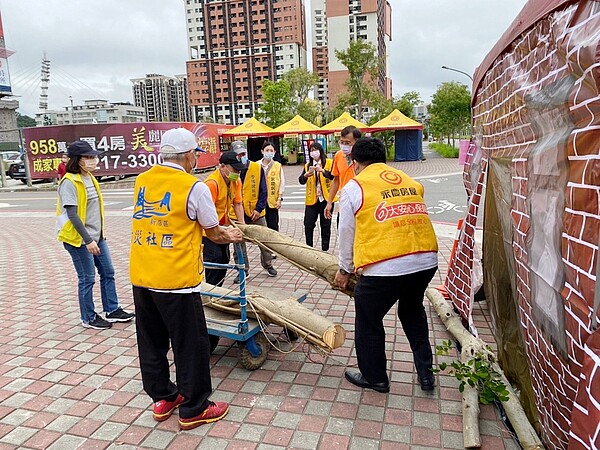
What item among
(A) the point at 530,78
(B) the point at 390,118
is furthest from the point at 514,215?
(B) the point at 390,118

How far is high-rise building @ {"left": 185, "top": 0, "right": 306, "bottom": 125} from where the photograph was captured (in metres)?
93.1

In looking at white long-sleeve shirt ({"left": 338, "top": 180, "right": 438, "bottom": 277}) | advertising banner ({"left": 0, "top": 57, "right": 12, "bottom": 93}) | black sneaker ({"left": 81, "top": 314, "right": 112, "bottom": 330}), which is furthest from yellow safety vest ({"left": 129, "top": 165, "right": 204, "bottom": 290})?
advertising banner ({"left": 0, "top": 57, "right": 12, "bottom": 93})

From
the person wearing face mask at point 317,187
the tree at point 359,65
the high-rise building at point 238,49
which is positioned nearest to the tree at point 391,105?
the tree at point 359,65

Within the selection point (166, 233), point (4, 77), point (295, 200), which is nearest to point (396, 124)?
point (295, 200)

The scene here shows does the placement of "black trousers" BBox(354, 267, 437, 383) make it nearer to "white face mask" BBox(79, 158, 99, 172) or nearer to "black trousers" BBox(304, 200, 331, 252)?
"white face mask" BBox(79, 158, 99, 172)

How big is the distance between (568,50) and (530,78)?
650 millimetres

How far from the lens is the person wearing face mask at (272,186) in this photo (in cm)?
678

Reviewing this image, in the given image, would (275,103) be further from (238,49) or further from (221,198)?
(238,49)

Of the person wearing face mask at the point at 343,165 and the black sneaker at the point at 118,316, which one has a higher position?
the person wearing face mask at the point at 343,165

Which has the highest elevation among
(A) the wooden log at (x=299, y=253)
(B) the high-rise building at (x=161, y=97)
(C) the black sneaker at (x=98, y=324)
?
(B) the high-rise building at (x=161, y=97)

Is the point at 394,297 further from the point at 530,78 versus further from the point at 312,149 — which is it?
the point at 312,149

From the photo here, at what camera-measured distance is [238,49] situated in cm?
9569

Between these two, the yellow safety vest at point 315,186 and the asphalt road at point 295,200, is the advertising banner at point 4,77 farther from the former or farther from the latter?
the yellow safety vest at point 315,186

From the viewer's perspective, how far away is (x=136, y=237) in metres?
2.91
